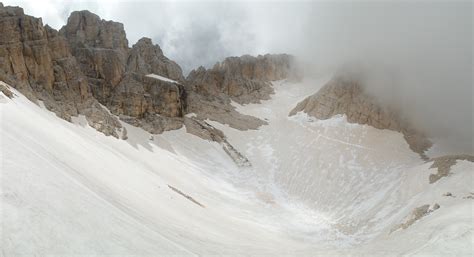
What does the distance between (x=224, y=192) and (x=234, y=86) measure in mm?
56387

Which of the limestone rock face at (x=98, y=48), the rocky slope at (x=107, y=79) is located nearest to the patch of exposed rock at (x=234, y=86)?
the rocky slope at (x=107, y=79)

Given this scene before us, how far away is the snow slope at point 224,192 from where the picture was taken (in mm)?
11844

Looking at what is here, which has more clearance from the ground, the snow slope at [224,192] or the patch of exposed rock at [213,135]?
the patch of exposed rock at [213,135]

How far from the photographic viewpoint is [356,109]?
233ft

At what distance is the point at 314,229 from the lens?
1421 inches

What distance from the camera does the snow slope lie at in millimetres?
11844

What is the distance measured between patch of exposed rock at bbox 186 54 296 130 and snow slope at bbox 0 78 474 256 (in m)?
4.87

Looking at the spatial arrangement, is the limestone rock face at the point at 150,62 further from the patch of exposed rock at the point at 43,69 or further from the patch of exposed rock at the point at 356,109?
the patch of exposed rock at the point at 356,109

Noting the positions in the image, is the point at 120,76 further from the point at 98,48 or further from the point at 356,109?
the point at 356,109

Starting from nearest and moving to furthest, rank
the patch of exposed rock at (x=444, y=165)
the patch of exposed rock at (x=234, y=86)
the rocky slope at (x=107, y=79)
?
the patch of exposed rock at (x=444, y=165) → the rocky slope at (x=107, y=79) → the patch of exposed rock at (x=234, y=86)

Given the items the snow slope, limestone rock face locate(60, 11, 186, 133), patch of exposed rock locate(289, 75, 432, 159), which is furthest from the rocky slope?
patch of exposed rock locate(289, 75, 432, 159)

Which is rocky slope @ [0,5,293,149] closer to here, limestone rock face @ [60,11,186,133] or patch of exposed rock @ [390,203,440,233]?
limestone rock face @ [60,11,186,133]

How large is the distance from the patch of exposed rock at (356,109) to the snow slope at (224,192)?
212cm

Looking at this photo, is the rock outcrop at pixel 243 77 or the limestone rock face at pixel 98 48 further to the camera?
the rock outcrop at pixel 243 77
